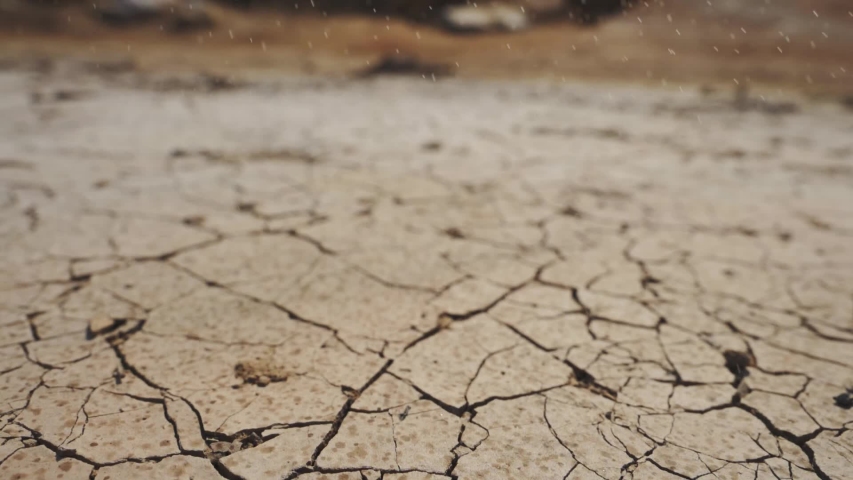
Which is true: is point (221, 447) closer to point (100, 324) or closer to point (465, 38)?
point (100, 324)

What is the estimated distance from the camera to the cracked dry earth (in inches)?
52.0

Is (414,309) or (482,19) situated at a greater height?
(482,19)

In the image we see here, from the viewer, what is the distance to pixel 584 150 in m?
3.92

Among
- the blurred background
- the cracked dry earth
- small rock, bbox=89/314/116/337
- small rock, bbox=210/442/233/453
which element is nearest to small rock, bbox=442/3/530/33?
the blurred background

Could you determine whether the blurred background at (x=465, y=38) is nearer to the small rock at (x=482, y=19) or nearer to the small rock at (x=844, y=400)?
the small rock at (x=482, y=19)

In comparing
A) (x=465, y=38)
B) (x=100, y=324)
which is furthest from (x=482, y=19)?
(x=100, y=324)

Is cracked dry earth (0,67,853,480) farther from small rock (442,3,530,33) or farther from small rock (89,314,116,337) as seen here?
small rock (442,3,530,33)

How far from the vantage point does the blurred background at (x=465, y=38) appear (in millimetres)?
6797

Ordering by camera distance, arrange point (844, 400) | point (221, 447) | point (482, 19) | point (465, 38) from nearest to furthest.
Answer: point (221, 447)
point (844, 400)
point (465, 38)
point (482, 19)

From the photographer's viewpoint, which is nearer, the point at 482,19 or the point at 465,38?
the point at 465,38

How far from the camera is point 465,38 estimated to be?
8.86 metres

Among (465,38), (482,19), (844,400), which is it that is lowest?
(844,400)

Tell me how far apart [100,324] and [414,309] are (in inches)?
38.9

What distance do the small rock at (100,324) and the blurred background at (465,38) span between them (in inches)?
200
